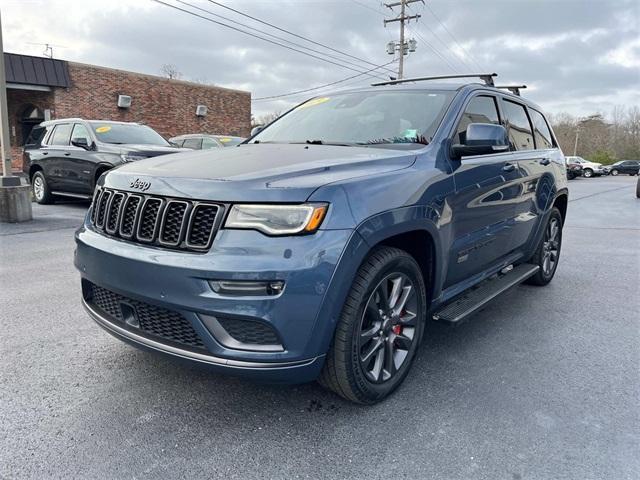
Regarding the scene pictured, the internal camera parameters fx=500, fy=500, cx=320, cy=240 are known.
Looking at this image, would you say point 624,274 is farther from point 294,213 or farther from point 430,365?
point 294,213

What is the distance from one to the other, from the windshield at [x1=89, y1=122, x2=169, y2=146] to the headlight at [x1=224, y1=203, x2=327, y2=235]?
856 cm

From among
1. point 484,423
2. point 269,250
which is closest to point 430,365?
point 484,423

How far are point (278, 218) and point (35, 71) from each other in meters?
18.8

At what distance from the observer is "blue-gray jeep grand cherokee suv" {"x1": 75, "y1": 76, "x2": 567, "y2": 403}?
7.21ft

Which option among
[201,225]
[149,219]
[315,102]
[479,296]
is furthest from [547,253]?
[149,219]

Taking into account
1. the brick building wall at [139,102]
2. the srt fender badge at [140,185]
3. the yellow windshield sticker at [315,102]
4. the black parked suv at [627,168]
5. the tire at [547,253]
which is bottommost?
the black parked suv at [627,168]

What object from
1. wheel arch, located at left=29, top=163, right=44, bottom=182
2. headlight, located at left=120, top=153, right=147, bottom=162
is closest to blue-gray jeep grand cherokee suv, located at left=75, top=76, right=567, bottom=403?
headlight, located at left=120, top=153, right=147, bottom=162

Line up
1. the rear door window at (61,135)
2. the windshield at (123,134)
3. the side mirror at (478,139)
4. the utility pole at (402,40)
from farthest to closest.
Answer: the utility pole at (402,40)
the rear door window at (61,135)
the windshield at (123,134)
the side mirror at (478,139)

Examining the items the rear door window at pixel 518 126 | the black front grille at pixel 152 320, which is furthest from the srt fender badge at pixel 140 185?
the rear door window at pixel 518 126

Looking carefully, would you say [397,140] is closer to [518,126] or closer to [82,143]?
[518,126]

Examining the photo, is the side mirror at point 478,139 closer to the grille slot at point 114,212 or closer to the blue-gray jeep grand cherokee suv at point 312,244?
the blue-gray jeep grand cherokee suv at point 312,244

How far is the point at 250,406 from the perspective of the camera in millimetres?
2697

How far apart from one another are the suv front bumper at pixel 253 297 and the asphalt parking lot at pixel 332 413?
1.37ft

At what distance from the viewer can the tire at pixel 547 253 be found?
494 centimetres
